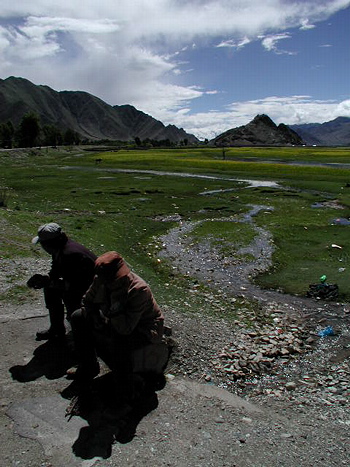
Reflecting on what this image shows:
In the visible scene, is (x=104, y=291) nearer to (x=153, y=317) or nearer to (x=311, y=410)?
(x=153, y=317)

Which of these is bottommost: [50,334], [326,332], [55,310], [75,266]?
[326,332]

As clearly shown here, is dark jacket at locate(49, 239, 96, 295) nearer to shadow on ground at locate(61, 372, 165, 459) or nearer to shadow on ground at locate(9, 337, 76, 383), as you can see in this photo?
shadow on ground at locate(9, 337, 76, 383)

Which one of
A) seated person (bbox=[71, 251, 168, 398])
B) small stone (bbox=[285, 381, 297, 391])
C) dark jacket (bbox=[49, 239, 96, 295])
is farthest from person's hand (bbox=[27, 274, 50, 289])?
small stone (bbox=[285, 381, 297, 391])

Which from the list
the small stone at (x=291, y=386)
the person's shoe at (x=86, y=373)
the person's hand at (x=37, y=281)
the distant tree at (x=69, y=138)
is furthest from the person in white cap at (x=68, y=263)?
the distant tree at (x=69, y=138)

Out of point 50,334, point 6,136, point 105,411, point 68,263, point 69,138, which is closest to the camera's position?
point 105,411

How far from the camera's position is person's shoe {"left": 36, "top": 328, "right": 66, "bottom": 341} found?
8.77 m

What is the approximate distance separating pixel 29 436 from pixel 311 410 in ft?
15.7

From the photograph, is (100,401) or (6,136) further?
(6,136)

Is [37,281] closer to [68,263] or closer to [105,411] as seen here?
[68,263]

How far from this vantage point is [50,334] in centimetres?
888

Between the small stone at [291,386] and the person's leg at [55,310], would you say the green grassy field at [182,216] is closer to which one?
the person's leg at [55,310]

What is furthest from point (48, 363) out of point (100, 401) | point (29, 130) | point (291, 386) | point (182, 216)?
point (29, 130)

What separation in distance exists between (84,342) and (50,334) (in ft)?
7.12

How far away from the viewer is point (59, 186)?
4244 centimetres
